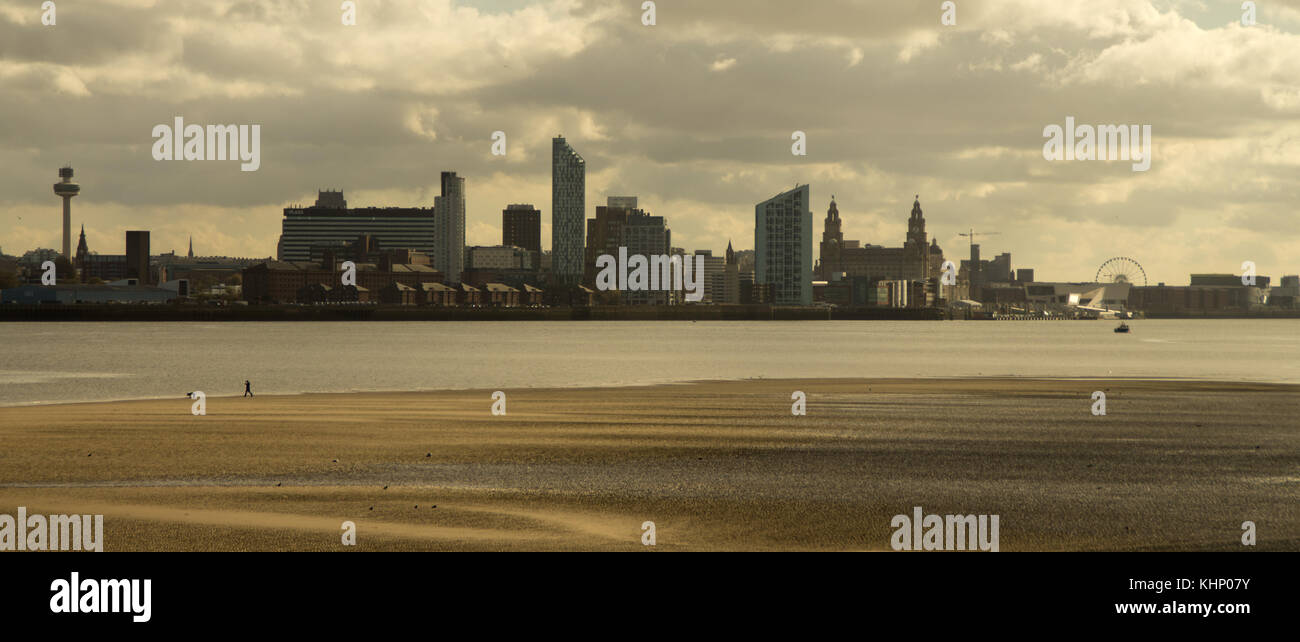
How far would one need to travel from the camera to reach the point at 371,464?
25062 mm

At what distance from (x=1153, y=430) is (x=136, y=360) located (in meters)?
90.8

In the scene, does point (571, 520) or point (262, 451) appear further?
point (262, 451)

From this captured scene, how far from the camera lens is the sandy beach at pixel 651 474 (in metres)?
17.2

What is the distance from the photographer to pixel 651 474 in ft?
77.2

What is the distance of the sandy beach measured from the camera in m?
17.2

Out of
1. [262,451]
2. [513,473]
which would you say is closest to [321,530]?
[513,473]

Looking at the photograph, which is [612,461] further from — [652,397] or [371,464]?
[652,397]
